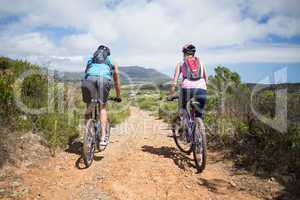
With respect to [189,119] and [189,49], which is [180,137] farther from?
[189,49]

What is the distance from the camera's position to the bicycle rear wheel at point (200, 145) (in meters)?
5.90

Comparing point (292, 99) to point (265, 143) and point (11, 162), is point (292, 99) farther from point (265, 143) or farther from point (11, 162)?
point (11, 162)

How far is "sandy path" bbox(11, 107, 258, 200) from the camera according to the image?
5051 mm

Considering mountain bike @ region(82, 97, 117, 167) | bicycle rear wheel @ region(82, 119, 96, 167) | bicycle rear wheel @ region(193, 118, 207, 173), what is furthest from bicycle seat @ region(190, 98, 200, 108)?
bicycle rear wheel @ region(82, 119, 96, 167)

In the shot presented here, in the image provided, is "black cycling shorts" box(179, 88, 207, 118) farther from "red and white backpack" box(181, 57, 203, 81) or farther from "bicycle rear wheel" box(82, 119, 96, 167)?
"bicycle rear wheel" box(82, 119, 96, 167)

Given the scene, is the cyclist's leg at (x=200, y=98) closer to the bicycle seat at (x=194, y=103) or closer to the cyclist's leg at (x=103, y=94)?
the bicycle seat at (x=194, y=103)

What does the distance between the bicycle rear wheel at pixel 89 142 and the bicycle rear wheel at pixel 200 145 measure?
1.97 m

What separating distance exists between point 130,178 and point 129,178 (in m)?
0.02

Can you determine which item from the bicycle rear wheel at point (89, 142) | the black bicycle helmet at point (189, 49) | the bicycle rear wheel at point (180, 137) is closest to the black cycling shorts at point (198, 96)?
the black bicycle helmet at point (189, 49)

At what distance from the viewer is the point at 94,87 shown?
643 cm

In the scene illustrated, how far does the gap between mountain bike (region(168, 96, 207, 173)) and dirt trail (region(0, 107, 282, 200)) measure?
0.88ft

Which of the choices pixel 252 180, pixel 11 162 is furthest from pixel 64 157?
pixel 252 180

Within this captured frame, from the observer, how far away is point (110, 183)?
17.9 feet

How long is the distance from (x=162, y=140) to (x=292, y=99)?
3.91 m
